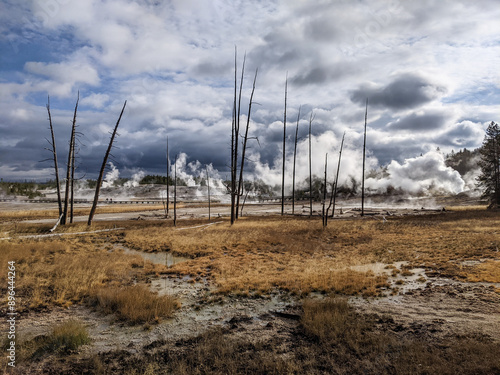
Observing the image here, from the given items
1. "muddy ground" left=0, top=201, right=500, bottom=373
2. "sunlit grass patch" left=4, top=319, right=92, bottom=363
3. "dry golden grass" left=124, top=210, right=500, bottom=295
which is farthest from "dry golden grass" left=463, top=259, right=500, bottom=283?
"sunlit grass patch" left=4, top=319, right=92, bottom=363

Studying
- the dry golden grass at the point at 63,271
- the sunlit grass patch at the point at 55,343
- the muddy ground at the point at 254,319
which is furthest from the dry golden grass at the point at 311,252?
the sunlit grass patch at the point at 55,343

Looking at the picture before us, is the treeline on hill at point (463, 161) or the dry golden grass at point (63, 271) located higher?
the treeline on hill at point (463, 161)

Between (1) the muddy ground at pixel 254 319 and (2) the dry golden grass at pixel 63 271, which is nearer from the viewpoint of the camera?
(1) the muddy ground at pixel 254 319

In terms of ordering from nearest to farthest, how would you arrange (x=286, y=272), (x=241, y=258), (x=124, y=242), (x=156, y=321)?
(x=156, y=321)
(x=286, y=272)
(x=241, y=258)
(x=124, y=242)

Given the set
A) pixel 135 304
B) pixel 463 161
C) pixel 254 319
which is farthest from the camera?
pixel 463 161

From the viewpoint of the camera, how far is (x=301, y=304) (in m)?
9.30

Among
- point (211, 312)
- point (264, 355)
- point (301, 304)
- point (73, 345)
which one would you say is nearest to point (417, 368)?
point (264, 355)

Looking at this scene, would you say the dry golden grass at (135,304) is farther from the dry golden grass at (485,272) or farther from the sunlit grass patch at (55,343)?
the dry golden grass at (485,272)

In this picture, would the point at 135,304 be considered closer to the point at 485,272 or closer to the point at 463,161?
the point at 485,272

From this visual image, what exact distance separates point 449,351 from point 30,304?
1135cm

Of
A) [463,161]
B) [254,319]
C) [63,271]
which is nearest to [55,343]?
[254,319]

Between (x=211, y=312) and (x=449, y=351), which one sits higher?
(x=449, y=351)

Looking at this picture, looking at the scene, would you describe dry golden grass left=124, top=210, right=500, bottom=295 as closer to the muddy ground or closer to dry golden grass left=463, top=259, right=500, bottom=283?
dry golden grass left=463, top=259, right=500, bottom=283

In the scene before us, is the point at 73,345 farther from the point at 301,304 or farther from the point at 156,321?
the point at 301,304
